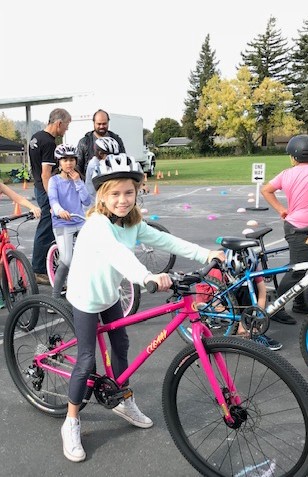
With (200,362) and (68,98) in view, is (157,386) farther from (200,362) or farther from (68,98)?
(68,98)

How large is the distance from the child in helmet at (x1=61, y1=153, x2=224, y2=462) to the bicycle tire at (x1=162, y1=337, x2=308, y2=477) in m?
0.51

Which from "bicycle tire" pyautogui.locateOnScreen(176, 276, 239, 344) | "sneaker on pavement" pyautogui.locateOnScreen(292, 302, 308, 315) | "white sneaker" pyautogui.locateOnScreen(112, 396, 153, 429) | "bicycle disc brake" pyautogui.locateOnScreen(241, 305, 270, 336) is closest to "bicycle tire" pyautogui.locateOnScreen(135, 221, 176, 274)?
"sneaker on pavement" pyautogui.locateOnScreen(292, 302, 308, 315)

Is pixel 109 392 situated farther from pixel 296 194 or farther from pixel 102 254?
pixel 296 194

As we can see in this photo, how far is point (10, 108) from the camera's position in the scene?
30484 mm

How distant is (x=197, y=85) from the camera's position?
85375 mm

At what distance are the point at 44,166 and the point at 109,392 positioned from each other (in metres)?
3.55

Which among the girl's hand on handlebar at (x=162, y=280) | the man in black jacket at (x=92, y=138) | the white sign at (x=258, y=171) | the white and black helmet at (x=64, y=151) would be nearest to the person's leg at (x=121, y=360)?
the girl's hand on handlebar at (x=162, y=280)

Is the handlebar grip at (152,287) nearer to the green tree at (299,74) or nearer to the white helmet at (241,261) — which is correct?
the white helmet at (241,261)

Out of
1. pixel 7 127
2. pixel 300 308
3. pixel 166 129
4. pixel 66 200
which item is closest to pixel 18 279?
pixel 66 200

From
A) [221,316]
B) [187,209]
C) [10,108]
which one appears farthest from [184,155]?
[221,316]

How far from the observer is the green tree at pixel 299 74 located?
71.5 metres

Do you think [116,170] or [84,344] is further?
[84,344]

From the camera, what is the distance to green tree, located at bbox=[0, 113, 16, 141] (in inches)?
4017

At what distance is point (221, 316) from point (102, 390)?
1529mm
